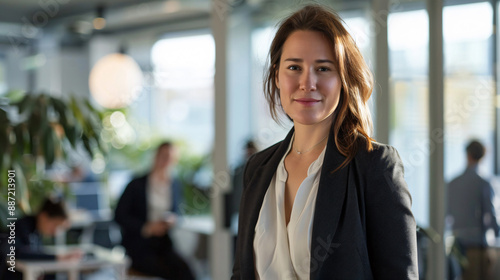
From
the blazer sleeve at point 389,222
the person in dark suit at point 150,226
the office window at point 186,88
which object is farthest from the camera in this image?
the office window at point 186,88

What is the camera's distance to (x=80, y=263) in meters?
3.90

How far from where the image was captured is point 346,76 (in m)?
1.19

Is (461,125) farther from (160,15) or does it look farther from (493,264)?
(160,15)

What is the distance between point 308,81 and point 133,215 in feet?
11.3

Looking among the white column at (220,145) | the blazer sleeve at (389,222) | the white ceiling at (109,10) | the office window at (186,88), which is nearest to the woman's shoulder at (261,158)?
the blazer sleeve at (389,222)

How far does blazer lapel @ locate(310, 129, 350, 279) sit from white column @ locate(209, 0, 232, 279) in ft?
6.65

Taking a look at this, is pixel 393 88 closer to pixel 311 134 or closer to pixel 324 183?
pixel 311 134

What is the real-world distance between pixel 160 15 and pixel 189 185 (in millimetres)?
1762

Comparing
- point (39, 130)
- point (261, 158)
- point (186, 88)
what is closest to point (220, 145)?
point (39, 130)

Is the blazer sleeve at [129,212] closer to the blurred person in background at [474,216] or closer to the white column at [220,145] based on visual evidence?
the white column at [220,145]

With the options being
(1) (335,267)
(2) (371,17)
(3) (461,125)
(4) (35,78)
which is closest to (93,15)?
(4) (35,78)

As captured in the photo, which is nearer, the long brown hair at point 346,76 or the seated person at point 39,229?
the long brown hair at point 346,76

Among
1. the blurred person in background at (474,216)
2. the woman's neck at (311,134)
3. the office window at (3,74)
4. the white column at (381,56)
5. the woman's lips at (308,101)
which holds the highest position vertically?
the office window at (3,74)

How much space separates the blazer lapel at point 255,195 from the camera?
4.19ft
